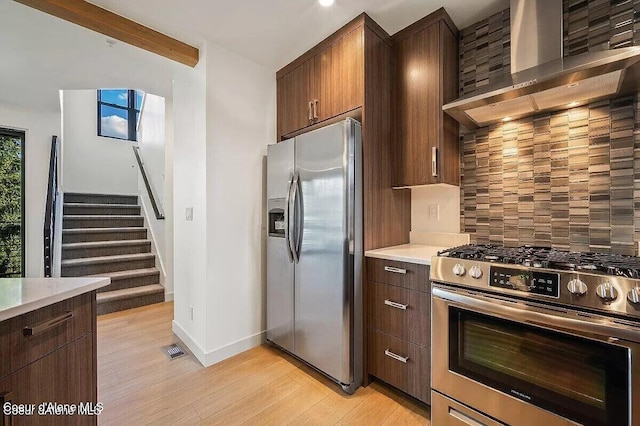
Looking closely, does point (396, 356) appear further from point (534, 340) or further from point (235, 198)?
point (235, 198)

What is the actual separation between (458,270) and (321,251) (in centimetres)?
92

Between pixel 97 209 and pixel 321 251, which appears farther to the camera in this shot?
pixel 97 209

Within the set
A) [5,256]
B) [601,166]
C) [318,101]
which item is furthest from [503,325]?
[5,256]

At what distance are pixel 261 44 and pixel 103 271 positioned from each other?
11.8 feet

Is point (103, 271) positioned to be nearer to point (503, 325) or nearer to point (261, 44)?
point (261, 44)

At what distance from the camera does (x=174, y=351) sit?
2494 millimetres

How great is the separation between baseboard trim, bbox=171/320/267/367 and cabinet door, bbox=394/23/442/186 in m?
1.88

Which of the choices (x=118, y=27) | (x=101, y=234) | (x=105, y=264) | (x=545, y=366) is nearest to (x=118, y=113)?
(x=101, y=234)

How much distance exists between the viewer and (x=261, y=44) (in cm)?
239

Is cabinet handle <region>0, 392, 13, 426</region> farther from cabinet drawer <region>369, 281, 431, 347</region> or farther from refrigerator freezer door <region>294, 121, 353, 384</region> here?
cabinet drawer <region>369, 281, 431, 347</region>

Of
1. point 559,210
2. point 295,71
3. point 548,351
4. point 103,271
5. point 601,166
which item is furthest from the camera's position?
point 103,271

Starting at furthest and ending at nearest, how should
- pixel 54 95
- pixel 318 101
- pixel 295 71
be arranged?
pixel 54 95
pixel 295 71
pixel 318 101

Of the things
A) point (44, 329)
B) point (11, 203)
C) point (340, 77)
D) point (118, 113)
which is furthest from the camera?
point (118, 113)

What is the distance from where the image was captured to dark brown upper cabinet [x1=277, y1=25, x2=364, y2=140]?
2072 mm
